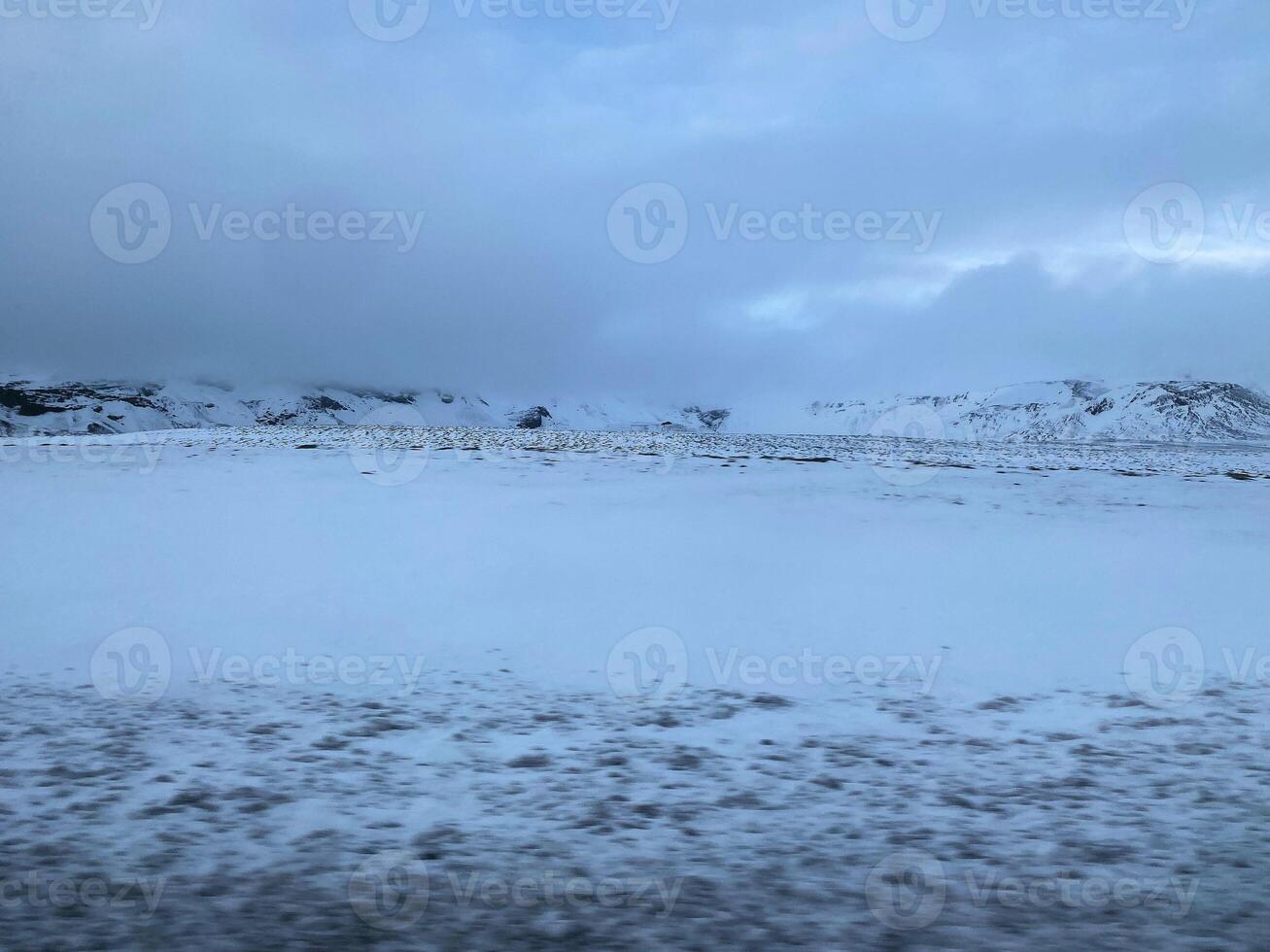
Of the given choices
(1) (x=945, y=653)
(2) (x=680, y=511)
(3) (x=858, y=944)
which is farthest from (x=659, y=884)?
(2) (x=680, y=511)

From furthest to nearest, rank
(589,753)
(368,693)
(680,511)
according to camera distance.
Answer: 1. (680,511)
2. (368,693)
3. (589,753)

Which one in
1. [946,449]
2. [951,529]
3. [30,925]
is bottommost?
[30,925]

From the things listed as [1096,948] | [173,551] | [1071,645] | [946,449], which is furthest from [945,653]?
[946,449]

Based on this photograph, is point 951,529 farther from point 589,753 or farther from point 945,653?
point 589,753

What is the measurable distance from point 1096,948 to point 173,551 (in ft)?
49.6

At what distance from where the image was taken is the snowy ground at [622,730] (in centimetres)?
475

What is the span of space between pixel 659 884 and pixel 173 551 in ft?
43.0

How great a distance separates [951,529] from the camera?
18.2m

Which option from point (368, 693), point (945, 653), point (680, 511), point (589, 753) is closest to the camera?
point (589, 753)

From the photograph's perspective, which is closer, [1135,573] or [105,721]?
[105,721]

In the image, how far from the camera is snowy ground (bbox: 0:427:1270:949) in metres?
4.75

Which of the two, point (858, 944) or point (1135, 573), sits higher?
point (1135, 573)

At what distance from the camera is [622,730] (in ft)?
25.4

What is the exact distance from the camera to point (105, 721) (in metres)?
7.65
